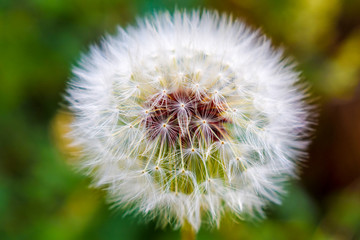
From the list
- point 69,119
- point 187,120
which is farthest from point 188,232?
point 69,119

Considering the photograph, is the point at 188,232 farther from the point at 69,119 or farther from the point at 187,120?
the point at 69,119

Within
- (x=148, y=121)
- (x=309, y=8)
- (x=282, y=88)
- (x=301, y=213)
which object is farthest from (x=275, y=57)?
(x=309, y=8)

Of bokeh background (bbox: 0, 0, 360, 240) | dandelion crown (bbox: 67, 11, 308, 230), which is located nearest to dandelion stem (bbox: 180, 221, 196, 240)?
dandelion crown (bbox: 67, 11, 308, 230)

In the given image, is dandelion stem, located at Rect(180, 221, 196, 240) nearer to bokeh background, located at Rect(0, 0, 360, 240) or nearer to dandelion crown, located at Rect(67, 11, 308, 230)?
dandelion crown, located at Rect(67, 11, 308, 230)

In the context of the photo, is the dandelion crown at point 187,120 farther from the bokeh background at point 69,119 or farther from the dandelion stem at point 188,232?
the bokeh background at point 69,119

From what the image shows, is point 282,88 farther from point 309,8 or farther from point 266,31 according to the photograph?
point 309,8

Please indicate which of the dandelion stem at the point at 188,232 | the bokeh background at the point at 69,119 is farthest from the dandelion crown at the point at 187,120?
the bokeh background at the point at 69,119
